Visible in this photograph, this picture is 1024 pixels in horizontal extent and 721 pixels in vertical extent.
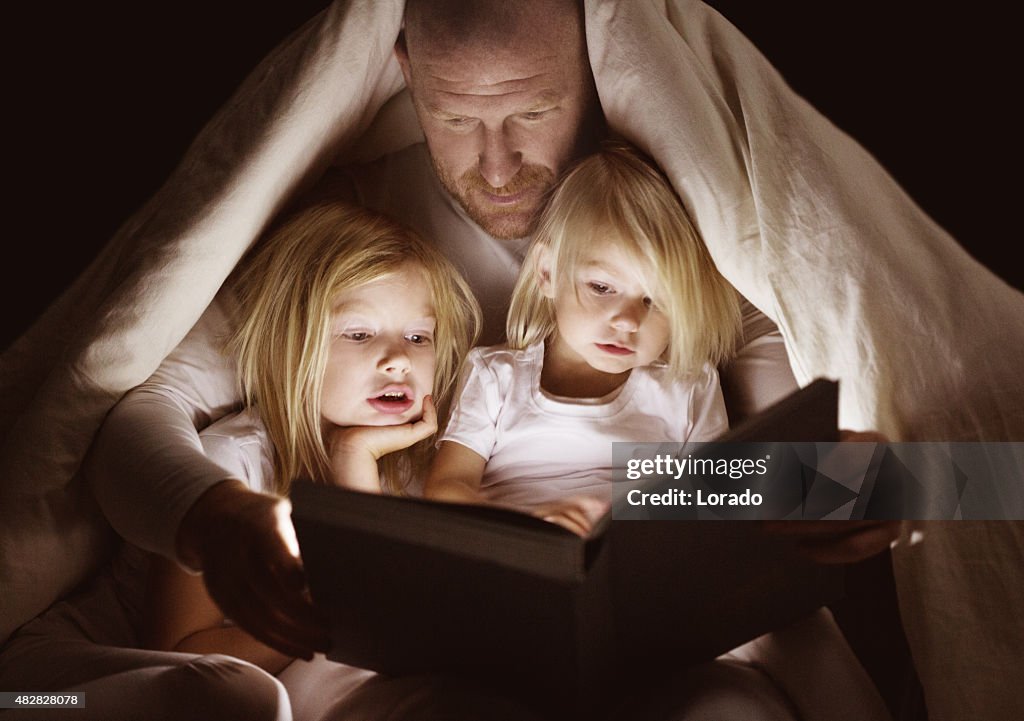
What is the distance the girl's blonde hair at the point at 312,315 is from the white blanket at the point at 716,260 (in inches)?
2.1

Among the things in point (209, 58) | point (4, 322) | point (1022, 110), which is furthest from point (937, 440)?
point (4, 322)

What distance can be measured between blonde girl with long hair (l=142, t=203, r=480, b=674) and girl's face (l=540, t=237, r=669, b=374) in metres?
0.13

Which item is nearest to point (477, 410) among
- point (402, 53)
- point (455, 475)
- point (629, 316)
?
point (455, 475)

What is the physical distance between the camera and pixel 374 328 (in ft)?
3.15

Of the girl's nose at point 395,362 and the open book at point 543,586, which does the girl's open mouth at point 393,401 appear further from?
the open book at point 543,586

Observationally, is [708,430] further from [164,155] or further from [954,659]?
[164,155]

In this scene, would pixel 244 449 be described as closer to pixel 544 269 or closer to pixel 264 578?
pixel 264 578

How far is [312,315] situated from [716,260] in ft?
1.27

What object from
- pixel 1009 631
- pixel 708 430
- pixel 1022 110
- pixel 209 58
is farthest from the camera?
pixel 209 58

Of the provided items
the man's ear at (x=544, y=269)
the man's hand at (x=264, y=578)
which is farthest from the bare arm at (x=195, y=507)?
the man's ear at (x=544, y=269)

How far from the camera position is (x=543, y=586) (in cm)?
62

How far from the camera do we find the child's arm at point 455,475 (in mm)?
923

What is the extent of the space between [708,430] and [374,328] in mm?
334

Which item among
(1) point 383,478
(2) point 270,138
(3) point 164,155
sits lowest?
(1) point 383,478
